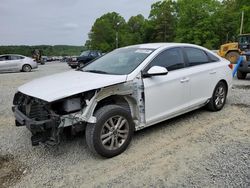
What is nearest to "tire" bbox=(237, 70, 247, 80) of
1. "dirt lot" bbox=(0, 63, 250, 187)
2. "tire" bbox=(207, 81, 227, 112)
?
"tire" bbox=(207, 81, 227, 112)

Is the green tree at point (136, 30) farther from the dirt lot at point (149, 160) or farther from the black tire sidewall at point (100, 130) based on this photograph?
the black tire sidewall at point (100, 130)

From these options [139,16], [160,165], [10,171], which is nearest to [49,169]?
[10,171]

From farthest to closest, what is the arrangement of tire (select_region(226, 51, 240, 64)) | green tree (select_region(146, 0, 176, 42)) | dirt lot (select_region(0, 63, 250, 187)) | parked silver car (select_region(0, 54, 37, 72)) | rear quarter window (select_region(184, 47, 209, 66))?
green tree (select_region(146, 0, 176, 42)) < parked silver car (select_region(0, 54, 37, 72)) < tire (select_region(226, 51, 240, 64)) < rear quarter window (select_region(184, 47, 209, 66)) < dirt lot (select_region(0, 63, 250, 187))

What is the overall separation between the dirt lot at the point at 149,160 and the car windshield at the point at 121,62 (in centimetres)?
117

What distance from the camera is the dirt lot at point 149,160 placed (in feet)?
8.82

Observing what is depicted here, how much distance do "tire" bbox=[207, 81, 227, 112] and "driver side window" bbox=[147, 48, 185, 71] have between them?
1.21m

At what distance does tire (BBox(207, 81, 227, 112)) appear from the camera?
4863mm

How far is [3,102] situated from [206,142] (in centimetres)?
556

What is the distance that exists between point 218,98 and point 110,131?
9.57ft

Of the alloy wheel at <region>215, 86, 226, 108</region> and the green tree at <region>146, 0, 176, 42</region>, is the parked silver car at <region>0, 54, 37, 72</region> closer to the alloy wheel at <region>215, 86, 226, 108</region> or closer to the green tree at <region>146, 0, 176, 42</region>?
the alloy wheel at <region>215, 86, 226, 108</region>

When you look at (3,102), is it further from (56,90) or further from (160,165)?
(160,165)

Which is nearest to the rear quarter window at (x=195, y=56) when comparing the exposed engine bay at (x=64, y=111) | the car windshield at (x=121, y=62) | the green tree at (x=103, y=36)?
the car windshield at (x=121, y=62)

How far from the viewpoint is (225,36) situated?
145 ft

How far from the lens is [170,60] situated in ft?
13.2
